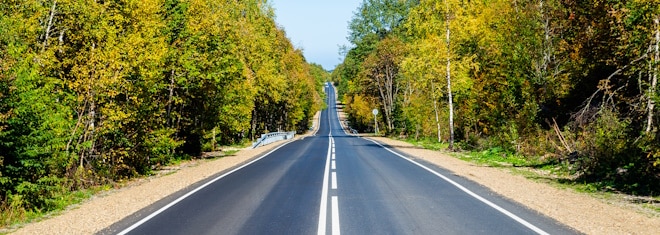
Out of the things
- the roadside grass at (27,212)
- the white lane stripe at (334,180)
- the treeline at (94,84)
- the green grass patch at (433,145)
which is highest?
the treeline at (94,84)

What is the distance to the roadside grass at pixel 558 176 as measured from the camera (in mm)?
10352

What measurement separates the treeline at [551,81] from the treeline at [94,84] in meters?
13.1

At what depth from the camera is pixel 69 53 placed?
1484cm

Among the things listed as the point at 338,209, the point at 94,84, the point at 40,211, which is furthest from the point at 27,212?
the point at 338,209

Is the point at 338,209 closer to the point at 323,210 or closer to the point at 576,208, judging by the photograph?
the point at 323,210

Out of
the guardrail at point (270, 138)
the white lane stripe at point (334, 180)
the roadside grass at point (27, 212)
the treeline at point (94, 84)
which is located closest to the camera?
the roadside grass at point (27, 212)

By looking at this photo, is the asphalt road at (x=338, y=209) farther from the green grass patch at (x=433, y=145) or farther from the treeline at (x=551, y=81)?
the green grass patch at (x=433, y=145)

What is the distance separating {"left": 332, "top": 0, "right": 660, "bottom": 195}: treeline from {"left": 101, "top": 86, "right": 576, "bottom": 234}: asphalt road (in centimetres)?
428

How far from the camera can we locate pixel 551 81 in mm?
23891

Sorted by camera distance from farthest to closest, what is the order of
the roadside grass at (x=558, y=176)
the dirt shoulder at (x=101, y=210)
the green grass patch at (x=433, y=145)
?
the green grass patch at (x=433, y=145) → the roadside grass at (x=558, y=176) → the dirt shoulder at (x=101, y=210)

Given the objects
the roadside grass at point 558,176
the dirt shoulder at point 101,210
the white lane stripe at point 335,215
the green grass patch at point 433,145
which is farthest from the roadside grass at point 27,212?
the green grass patch at point 433,145

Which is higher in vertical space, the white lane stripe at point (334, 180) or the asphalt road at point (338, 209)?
the white lane stripe at point (334, 180)

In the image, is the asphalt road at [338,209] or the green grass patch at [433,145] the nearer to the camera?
the asphalt road at [338,209]

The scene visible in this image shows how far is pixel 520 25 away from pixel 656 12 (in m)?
15.1
